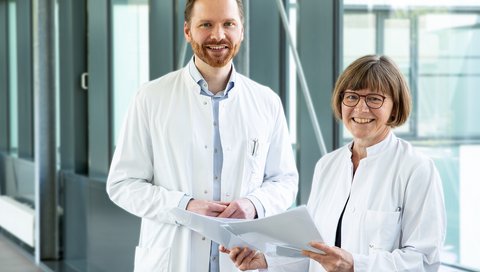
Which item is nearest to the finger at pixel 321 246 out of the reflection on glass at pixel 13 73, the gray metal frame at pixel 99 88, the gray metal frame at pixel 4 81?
the gray metal frame at pixel 99 88

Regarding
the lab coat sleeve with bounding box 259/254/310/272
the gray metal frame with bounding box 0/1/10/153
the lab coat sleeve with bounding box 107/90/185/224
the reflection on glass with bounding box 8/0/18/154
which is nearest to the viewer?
the lab coat sleeve with bounding box 259/254/310/272

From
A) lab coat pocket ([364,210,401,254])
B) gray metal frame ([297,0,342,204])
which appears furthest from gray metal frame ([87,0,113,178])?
lab coat pocket ([364,210,401,254])

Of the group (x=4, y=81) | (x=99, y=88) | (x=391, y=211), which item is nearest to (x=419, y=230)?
(x=391, y=211)

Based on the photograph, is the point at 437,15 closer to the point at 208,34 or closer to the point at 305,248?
the point at 208,34

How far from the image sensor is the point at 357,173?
1.95 metres

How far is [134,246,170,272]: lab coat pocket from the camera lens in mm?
2350

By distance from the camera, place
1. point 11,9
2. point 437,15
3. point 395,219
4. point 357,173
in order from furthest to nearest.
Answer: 1. point 11,9
2. point 437,15
3. point 357,173
4. point 395,219

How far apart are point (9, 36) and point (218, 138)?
330 inches

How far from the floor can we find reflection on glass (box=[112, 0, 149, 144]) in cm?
130

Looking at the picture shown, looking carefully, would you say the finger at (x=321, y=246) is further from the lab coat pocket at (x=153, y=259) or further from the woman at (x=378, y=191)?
the lab coat pocket at (x=153, y=259)

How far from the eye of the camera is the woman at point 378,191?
1778 mm

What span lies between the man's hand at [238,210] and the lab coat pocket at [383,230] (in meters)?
0.48

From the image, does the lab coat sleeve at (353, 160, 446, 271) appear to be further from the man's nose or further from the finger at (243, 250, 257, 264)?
the man's nose

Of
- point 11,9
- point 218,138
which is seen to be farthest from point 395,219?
point 11,9
